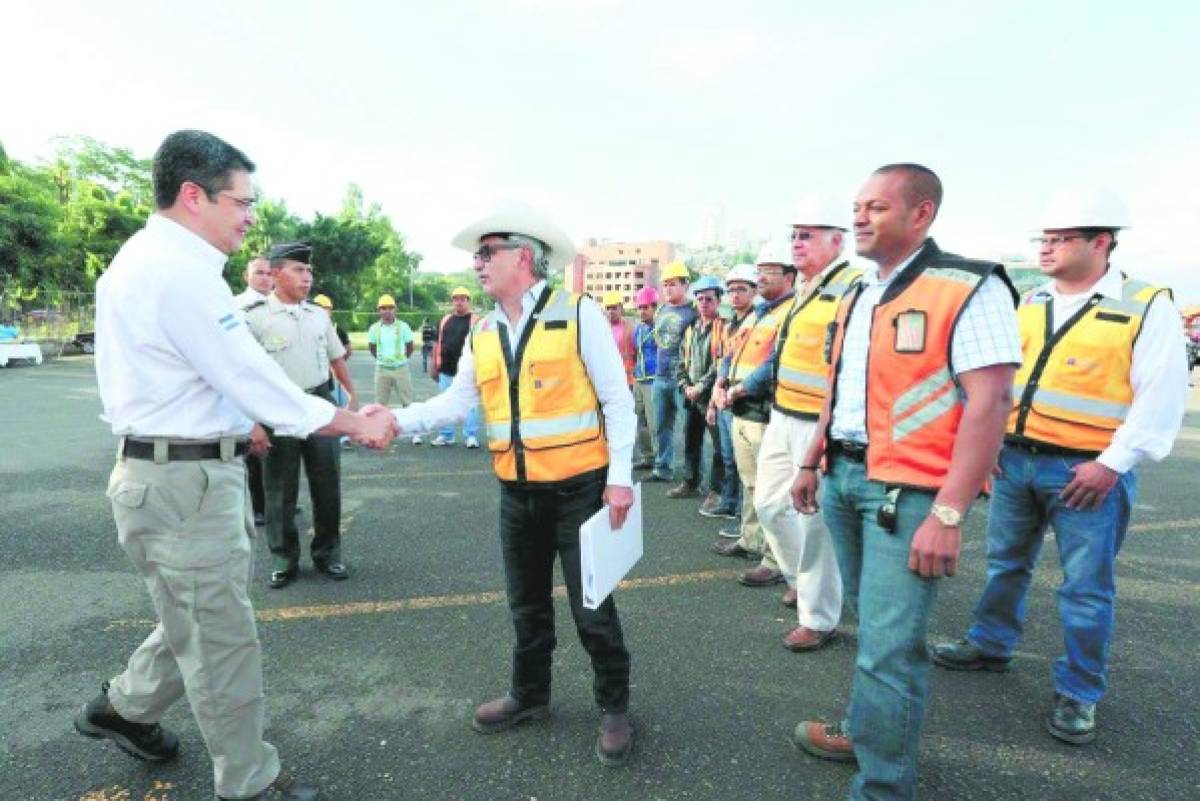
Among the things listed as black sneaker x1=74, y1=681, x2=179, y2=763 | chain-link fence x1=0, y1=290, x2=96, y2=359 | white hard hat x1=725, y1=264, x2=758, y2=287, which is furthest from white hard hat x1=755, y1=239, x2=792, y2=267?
chain-link fence x1=0, y1=290, x2=96, y2=359

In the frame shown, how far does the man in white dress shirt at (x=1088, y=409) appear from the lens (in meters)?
2.60

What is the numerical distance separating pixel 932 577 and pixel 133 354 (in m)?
2.57

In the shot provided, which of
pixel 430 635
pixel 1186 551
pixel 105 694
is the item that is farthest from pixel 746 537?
pixel 105 694

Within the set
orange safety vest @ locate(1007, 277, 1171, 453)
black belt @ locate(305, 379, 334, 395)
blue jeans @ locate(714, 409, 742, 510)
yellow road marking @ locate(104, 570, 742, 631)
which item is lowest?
yellow road marking @ locate(104, 570, 742, 631)

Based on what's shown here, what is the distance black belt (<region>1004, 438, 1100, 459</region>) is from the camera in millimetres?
2729

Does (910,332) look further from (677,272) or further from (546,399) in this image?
(677,272)

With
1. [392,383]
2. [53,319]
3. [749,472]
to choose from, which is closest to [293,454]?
[749,472]

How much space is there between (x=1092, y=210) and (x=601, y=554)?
2.52 meters

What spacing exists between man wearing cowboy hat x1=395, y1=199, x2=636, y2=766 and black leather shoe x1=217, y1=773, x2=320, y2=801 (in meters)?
0.66

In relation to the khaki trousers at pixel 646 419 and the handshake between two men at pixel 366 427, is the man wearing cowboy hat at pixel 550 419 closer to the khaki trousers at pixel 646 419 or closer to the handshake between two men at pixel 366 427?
the handshake between two men at pixel 366 427

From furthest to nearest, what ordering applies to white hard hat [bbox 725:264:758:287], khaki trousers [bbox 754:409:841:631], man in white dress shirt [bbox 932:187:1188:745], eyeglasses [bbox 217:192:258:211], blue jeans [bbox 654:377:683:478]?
blue jeans [bbox 654:377:683:478], white hard hat [bbox 725:264:758:287], khaki trousers [bbox 754:409:841:631], man in white dress shirt [bbox 932:187:1188:745], eyeglasses [bbox 217:192:258:211]

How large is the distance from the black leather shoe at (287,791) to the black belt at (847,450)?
2250 millimetres

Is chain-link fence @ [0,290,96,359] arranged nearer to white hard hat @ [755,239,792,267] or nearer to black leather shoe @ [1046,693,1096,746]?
white hard hat @ [755,239,792,267]

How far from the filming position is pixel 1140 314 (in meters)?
2.65
